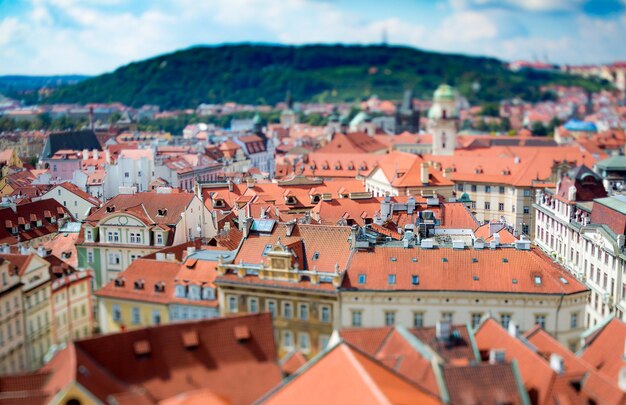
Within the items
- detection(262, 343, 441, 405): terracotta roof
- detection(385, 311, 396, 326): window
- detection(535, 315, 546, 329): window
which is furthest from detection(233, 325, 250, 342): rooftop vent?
detection(535, 315, 546, 329): window

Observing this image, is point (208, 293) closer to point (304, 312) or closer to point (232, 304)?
point (232, 304)

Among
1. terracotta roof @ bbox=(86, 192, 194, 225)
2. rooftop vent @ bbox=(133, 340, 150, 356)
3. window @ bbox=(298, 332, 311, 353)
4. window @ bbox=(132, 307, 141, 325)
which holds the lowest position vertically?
window @ bbox=(298, 332, 311, 353)

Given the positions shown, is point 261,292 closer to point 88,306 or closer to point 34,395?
point 88,306

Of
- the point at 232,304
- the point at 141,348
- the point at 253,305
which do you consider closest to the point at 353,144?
the point at 232,304

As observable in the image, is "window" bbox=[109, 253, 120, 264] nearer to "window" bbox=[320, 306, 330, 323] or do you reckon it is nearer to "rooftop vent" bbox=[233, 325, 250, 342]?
"window" bbox=[320, 306, 330, 323]

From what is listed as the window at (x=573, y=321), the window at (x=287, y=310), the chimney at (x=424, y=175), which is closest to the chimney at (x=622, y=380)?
the window at (x=573, y=321)

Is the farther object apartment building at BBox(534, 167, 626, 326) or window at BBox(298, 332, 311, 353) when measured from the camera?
apartment building at BBox(534, 167, 626, 326)

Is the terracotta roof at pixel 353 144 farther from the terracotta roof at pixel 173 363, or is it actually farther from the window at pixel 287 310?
the terracotta roof at pixel 173 363
